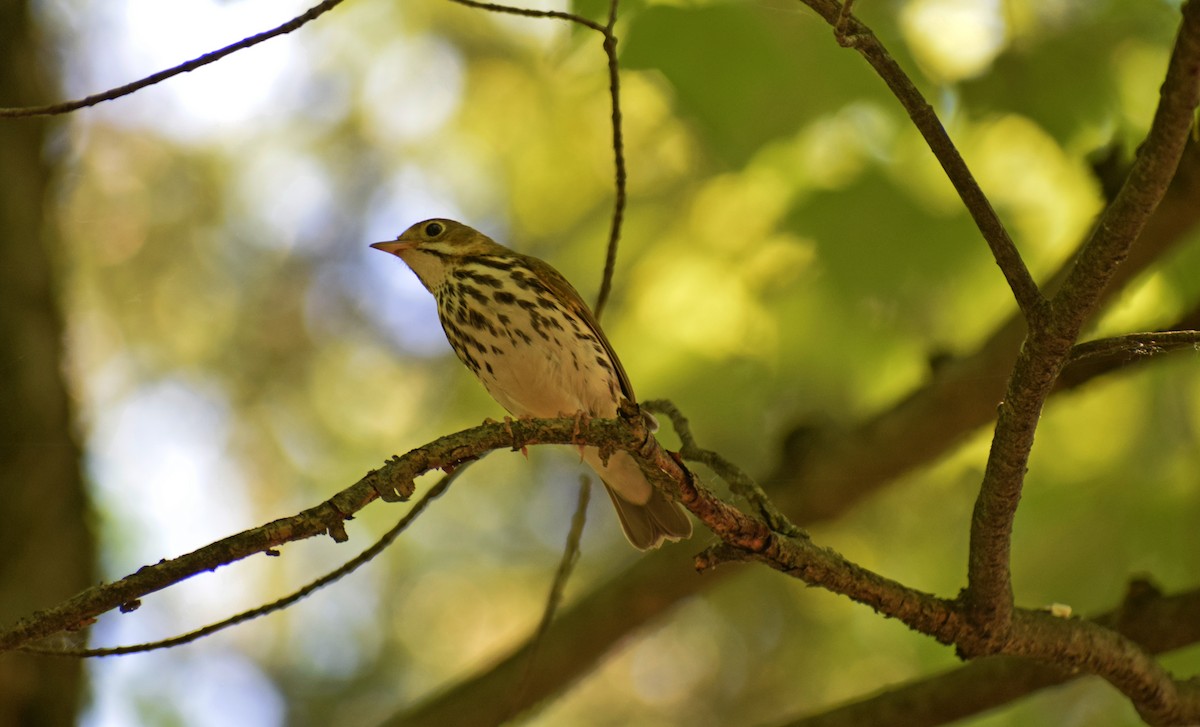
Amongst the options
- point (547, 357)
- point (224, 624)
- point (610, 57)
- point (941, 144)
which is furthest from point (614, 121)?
point (224, 624)

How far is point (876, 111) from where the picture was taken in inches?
139

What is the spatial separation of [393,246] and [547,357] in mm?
946

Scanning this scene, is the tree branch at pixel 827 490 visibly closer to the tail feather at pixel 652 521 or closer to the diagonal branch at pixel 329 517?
the tail feather at pixel 652 521

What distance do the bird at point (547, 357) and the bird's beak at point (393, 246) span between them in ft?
1.44

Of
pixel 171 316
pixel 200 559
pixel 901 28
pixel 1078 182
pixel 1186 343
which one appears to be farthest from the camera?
pixel 171 316

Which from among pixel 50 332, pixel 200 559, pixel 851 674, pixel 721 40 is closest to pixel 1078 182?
pixel 721 40

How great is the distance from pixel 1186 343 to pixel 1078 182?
74.7 inches

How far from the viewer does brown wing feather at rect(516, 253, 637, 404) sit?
359cm

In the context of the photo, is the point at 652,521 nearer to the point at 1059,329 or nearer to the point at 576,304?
the point at 576,304

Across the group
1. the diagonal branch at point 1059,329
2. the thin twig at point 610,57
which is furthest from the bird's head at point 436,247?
the diagonal branch at point 1059,329

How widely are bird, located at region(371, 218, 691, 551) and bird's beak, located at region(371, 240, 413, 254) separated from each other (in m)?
0.44

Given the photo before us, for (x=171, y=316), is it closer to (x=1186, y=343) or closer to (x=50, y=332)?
(x=50, y=332)

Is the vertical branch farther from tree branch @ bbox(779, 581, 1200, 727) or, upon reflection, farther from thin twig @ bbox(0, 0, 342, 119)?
tree branch @ bbox(779, 581, 1200, 727)

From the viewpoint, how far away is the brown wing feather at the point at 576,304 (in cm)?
359
